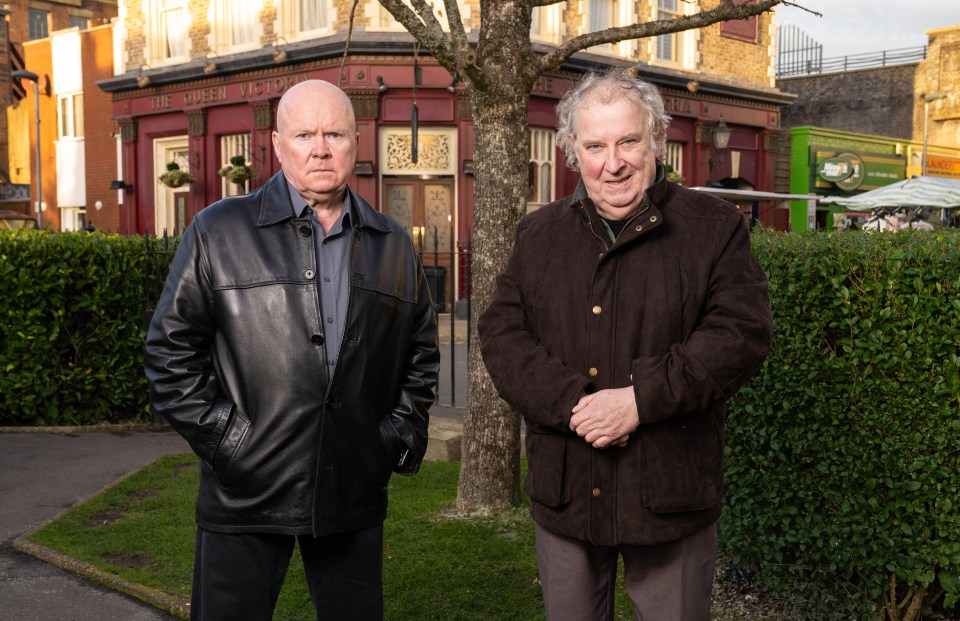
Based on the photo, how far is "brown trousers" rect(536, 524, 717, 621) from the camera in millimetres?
2881

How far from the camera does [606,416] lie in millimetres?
2695

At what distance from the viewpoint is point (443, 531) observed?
5742 mm

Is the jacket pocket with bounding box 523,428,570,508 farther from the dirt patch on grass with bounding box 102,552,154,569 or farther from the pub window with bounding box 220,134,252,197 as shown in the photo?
the pub window with bounding box 220,134,252,197

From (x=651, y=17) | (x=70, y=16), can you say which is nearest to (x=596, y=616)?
(x=651, y=17)

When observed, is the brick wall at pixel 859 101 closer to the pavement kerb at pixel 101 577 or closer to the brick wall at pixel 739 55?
the brick wall at pixel 739 55

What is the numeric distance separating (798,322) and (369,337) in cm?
203

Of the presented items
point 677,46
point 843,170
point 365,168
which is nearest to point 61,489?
point 365,168

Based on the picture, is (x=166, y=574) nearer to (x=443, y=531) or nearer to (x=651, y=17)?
(x=443, y=531)

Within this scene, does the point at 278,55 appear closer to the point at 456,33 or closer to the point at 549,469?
the point at 456,33

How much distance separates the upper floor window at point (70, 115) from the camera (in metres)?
30.2

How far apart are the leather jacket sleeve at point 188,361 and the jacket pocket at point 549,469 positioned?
0.94 meters

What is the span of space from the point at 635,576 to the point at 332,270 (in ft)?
4.39

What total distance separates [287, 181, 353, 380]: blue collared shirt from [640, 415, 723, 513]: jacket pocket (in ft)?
3.27

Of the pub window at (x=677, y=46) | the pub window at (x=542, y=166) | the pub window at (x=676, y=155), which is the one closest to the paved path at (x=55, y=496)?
the pub window at (x=542, y=166)
